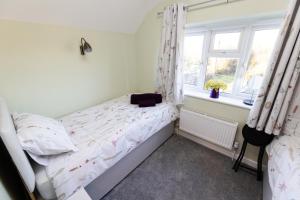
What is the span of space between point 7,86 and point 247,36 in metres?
2.99

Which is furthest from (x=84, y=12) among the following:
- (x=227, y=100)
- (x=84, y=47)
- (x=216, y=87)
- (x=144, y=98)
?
(x=227, y=100)

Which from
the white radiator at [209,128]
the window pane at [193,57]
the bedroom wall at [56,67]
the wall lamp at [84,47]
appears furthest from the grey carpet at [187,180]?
the wall lamp at [84,47]

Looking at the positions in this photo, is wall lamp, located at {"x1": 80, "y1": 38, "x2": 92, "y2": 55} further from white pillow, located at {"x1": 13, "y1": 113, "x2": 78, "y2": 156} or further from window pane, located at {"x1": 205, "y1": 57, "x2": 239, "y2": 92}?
window pane, located at {"x1": 205, "y1": 57, "x2": 239, "y2": 92}

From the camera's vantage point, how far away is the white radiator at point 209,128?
6.47ft

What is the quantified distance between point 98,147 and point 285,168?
1.55 m

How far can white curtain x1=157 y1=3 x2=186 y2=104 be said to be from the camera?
2.10 metres

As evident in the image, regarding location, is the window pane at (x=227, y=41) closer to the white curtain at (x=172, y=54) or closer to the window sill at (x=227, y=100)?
the white curtain at (x=172, y=54)

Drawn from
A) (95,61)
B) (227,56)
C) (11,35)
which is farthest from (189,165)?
(11,35)

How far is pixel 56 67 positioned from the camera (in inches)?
75.8

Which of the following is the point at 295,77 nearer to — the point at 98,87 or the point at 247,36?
the point at 247,36

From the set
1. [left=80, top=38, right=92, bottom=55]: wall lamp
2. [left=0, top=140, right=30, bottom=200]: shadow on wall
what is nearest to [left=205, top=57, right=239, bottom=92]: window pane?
[left=80, top=38, right=92, bottom=55]: wall lamp

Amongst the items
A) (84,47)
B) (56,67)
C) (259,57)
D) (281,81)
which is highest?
(84,47)

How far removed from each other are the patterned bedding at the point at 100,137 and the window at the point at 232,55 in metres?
0.83

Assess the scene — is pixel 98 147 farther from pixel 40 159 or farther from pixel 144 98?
pixel 144 98
